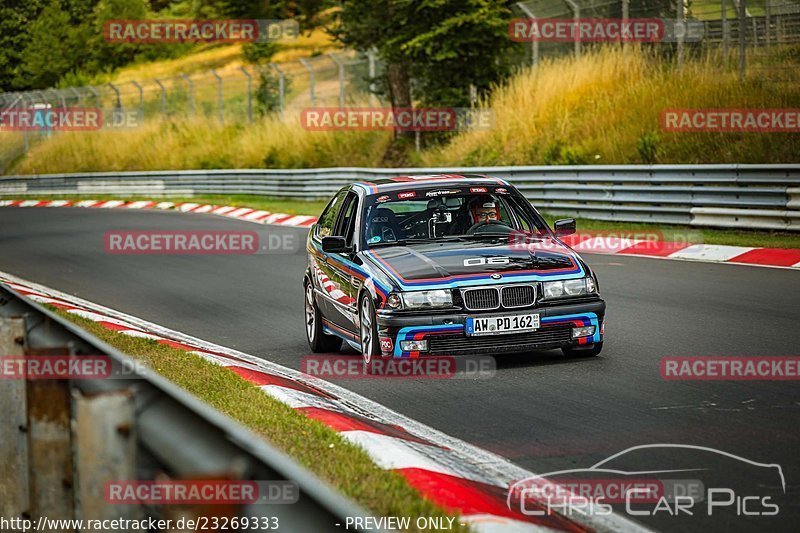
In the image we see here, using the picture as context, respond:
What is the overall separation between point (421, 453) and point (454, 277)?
9.53ft

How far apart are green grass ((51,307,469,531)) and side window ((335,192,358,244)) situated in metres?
1.76

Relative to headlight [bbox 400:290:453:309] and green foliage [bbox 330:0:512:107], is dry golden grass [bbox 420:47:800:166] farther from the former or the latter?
headlight [bbox 400:290:453:309]

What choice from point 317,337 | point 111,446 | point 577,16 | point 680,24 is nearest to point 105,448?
point 111,446

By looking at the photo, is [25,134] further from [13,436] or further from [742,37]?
[13,436]

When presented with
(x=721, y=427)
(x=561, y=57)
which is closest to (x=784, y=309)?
(x=721, y=427)

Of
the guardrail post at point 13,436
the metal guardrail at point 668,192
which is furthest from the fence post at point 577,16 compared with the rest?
the guardrail post at point 13,436

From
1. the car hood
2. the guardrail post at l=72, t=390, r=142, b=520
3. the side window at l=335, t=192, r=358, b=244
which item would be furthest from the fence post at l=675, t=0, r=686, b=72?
the guardrail post at l=72, t=390, r=142, b=520

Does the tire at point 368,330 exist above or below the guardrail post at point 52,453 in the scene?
below

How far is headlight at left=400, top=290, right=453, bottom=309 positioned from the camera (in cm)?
918

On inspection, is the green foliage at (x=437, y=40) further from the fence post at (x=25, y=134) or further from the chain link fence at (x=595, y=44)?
the fence post at (x=25, y=134)

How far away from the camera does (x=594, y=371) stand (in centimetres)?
903

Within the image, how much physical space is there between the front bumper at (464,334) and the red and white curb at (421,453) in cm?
62

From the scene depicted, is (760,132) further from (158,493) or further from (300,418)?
(158,493)

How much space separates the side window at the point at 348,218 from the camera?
1071cm
